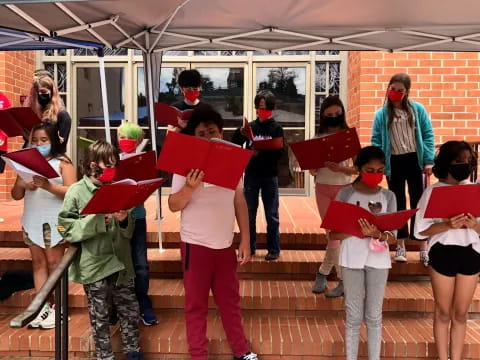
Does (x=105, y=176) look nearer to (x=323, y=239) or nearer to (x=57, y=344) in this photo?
(x=57, y=344)

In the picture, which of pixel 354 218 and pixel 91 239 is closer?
pixel 354 218

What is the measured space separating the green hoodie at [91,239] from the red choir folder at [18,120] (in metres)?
0.99

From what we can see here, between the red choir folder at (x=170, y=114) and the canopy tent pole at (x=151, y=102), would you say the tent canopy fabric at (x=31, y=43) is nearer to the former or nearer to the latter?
the canopy tent pole at (x=151, y=102)

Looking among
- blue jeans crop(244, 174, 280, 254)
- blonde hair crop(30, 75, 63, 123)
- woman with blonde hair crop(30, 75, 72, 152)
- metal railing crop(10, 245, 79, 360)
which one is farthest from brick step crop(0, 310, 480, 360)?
blonde hair crop(30, 75, 63, 123)

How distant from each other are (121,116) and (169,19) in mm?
4892

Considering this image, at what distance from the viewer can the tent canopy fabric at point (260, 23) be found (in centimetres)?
376

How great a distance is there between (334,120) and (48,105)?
8.04ft

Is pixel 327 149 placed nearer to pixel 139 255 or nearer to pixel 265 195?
pixel 265 195

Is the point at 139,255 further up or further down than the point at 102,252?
further down

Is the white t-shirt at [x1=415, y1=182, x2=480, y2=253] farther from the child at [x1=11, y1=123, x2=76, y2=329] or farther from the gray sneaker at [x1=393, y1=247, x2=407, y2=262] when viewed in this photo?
the child at [x1=11, y1=123, x2=76, y2=329]

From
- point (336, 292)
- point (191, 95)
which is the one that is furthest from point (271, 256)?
point (191, 95)

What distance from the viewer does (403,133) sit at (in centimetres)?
435

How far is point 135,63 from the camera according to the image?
9000 mm

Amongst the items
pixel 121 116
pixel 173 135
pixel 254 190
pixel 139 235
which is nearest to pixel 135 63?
pixel 121 116
